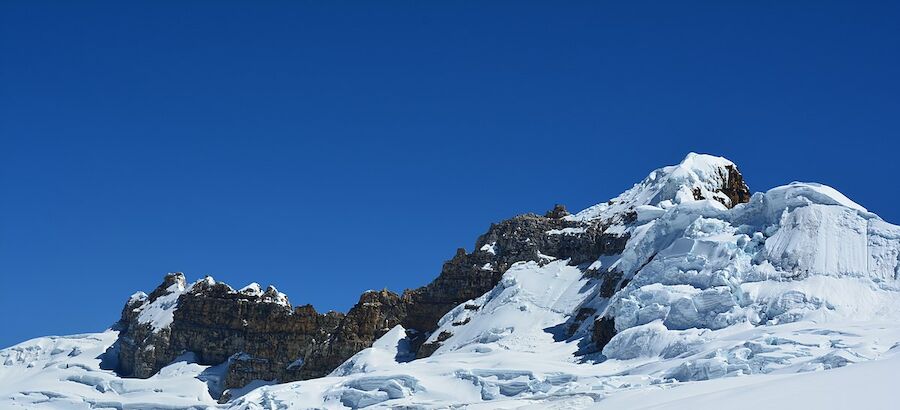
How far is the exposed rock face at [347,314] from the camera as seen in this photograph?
11362cm

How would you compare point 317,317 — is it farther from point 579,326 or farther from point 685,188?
point 685,188

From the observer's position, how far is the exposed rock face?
113625mm

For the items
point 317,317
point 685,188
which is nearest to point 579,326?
point 685,188

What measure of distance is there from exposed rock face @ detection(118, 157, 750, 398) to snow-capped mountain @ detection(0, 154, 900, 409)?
24 cm

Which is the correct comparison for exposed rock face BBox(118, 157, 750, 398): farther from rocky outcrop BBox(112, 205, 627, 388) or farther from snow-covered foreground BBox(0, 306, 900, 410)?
snow-covered foreground BBox(0, 306, 900, 410)

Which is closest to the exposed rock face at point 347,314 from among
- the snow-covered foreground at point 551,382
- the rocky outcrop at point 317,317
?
the rocky outcrop at point 317,317

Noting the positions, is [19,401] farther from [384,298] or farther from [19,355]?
[384,298]

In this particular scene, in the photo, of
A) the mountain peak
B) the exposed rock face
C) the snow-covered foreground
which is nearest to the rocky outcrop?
the exposed rock face

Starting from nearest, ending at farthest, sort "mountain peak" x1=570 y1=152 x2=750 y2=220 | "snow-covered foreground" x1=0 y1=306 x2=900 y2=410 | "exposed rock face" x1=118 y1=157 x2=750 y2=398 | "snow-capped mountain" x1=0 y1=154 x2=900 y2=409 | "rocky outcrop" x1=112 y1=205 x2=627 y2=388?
1. "snow-covered foreground" x1=0 y1=306 x2=900 y2=410
2. "snow-capped mountain" x1=0 y1=154 x2=900 y2=409
3. "mountain peak" x1=570 y1=152 x2=750 y2=220
4. "exposed rock face" x1=118 y1=157 x2=750 y2=398
5. "rocky outcrop" x1=112 y1=205 x2=627 y2=388

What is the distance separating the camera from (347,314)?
122500mm

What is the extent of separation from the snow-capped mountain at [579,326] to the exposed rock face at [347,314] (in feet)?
0.78

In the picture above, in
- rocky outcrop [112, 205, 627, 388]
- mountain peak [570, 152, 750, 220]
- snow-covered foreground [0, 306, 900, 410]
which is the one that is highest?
mountain peak [570, 152, 750, 220]

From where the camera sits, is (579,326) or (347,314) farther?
(347,314)

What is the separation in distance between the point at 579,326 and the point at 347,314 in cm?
3429
